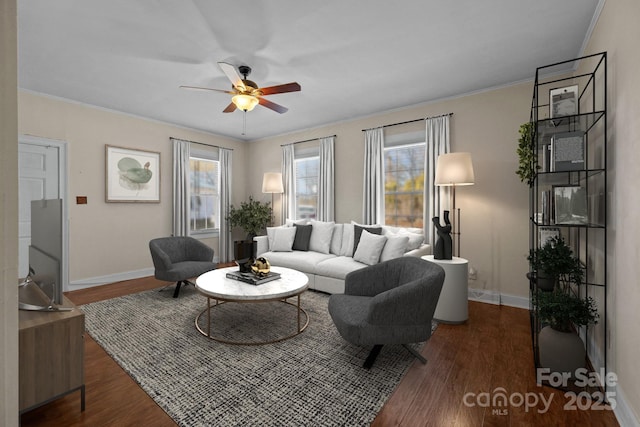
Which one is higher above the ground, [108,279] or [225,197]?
[225,197]

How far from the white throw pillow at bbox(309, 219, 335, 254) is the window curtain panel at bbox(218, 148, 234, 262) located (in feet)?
7.73

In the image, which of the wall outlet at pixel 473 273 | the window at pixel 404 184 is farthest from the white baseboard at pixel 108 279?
the wall outlet at pixel 473 273

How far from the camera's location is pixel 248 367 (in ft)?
7.26

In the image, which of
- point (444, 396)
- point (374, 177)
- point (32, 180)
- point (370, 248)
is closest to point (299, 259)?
point (370, 248)

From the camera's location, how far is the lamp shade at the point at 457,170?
3.35 metres

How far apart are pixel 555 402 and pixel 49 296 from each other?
3310 mm

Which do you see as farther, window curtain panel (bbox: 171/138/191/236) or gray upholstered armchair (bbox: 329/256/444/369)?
window curtain panel (bbox: 171/138/191/236)

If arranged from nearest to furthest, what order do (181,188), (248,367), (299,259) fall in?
1. (248,367)
2. (299,259)
3. (181,188)

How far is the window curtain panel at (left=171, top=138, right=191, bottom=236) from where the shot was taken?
5.37m

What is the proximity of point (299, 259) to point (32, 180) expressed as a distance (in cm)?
379

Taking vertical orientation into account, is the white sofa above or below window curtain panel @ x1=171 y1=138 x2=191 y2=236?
below

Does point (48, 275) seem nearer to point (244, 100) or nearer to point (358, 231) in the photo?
point (244, 100)

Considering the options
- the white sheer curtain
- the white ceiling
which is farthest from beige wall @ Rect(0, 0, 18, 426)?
the white sheer curtain

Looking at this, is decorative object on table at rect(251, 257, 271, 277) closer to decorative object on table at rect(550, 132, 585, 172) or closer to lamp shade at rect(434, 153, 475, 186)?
lamp shade at rect(434, 153, 475, 186)
